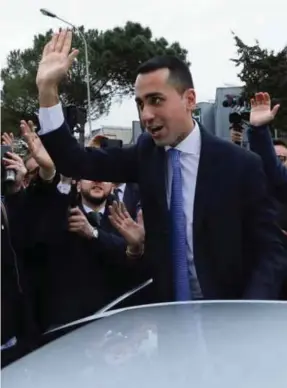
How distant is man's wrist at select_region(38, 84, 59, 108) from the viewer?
2.74 metres

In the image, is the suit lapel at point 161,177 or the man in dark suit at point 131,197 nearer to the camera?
the suit lapel at point 161,177

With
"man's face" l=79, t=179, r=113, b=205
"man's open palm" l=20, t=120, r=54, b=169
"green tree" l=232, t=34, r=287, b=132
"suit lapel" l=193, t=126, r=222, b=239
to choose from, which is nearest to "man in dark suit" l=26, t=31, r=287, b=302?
"suit lapel" l=193, t=126, r=222, b=239

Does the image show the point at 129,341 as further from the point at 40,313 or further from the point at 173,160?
the point at 40,313

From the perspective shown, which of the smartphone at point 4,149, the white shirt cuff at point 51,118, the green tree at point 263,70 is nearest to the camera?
the white shirt cuff at point 51,118

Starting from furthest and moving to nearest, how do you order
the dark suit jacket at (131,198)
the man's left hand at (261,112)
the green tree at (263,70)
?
the green tree at (263,70)
the dark suit jacket at (131,198)
the man's left hand at (261,112)

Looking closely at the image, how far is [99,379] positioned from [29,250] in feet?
7.78

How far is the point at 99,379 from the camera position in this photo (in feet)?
4.57

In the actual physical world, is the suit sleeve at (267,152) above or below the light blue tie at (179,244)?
above

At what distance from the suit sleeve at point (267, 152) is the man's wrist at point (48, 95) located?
1.15 meters

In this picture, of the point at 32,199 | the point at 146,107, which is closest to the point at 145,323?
the point at 146,107

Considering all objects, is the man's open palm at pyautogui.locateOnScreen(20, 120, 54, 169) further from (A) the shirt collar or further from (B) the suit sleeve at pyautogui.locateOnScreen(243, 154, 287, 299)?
(B) the suit sleeve at pyautogui.locateOnScreen(243, 154, 287, 299)

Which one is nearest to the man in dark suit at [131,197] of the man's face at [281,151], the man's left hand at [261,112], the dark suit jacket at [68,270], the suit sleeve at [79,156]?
the man's face at [281,151]

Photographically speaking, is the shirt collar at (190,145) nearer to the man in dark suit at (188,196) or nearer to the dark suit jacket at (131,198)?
the man in dark suit at (188,196)

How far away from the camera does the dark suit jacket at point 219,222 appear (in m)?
2.69
